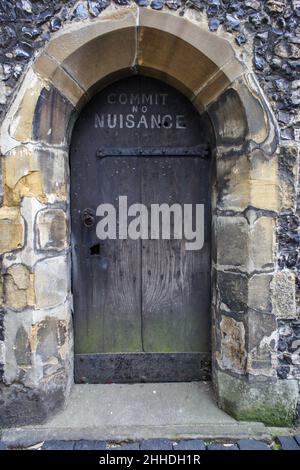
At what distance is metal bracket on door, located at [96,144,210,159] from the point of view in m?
2.10

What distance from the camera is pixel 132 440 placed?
177 cm

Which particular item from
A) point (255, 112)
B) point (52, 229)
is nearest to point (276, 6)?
point (255, 112)

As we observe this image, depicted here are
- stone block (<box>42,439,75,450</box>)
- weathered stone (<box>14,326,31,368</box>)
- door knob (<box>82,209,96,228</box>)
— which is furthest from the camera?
door knob (<box>82,209,96,228</box>)

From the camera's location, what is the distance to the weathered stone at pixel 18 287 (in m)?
1.81

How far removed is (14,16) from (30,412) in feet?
6.58

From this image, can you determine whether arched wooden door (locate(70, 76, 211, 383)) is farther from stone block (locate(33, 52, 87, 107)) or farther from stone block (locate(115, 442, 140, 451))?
stone block (locate(115, 442, 140, 451))

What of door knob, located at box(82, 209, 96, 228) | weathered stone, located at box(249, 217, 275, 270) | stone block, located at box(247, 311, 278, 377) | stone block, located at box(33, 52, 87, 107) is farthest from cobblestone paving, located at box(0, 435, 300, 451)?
stone block, located at box(33, 52, 87, 107)

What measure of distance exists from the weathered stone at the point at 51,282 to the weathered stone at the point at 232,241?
87 centimetres

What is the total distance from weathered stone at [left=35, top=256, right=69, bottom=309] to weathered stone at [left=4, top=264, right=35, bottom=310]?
35 millimetres

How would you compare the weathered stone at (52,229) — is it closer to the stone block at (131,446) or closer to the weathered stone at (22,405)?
the weathered stone at (22,405)

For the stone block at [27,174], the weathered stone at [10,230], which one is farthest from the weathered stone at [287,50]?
the weathered stone at [10,230]

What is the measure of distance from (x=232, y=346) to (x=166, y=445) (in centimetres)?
60
